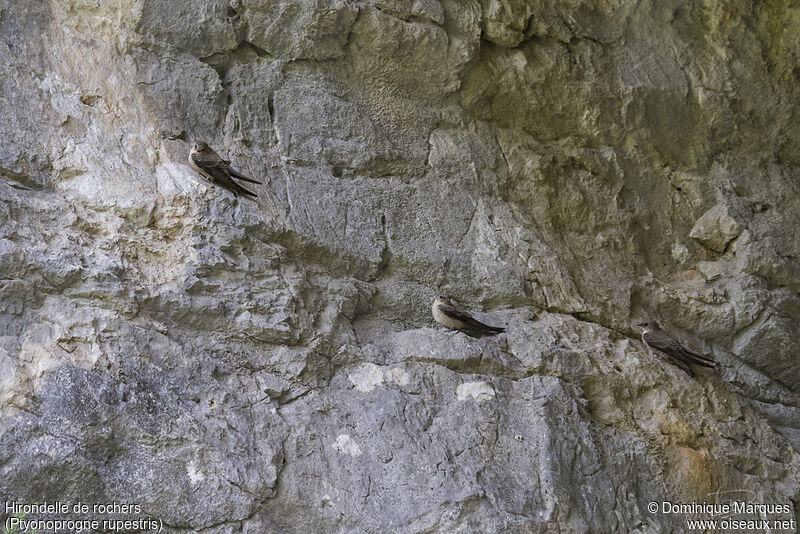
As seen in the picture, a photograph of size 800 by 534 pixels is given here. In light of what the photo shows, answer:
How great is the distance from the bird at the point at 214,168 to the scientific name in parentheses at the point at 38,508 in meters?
2.34

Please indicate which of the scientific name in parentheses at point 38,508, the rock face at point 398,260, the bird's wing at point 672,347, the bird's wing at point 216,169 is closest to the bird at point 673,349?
the bird's wing at point 672,347

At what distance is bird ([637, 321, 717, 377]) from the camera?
6.13m

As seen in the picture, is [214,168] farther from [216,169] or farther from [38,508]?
[38,508]

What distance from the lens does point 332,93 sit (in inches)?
268

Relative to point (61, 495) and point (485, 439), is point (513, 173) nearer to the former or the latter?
point (485, 439)

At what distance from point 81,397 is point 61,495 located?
528mm

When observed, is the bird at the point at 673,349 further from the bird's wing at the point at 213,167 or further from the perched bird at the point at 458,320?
the bird's wing at the point at 213,167

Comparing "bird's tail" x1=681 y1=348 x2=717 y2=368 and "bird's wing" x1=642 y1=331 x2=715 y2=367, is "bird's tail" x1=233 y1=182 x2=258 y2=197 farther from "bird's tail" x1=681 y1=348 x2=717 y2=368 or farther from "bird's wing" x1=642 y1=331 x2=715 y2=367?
"bird's tail" x1=681 y1=348 x2=717 y2=368

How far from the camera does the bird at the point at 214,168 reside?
576cm

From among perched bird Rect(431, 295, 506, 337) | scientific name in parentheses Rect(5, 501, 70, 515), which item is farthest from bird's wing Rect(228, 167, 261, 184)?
scientific name in parentheses Rect(5, 501, 70, 515)

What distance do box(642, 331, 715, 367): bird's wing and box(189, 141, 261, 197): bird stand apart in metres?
3.12

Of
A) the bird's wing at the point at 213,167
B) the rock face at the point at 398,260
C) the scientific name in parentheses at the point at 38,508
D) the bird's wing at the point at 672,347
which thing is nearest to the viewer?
the scientific name in parentheses at the point at 38,508

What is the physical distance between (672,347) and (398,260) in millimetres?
2096

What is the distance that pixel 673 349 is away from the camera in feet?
20.0
